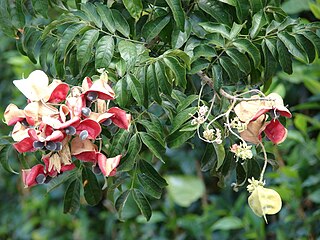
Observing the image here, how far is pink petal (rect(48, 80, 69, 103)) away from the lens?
1152 mm

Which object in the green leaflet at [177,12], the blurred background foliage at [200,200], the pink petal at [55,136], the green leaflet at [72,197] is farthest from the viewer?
the blurred background foliage at [200,200]

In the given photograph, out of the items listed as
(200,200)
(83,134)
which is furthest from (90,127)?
(200,200)

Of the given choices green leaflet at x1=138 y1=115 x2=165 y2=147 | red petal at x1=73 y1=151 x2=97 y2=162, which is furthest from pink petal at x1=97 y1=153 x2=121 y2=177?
green leaflet at x1=138 y1=115 x2=165 y2=147

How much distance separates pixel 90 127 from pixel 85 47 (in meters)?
0.22

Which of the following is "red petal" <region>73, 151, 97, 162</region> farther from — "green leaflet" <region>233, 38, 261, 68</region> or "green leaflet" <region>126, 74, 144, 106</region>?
"green leaflet" <region>233, 38, 261, 68</region>

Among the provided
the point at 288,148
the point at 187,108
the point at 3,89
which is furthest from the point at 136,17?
the point at 3,89

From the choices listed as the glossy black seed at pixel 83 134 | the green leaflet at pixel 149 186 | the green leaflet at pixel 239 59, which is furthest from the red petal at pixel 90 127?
the green leaflet at pixel 239 59

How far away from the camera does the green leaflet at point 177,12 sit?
1.26m

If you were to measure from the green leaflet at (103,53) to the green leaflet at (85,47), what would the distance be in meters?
0.02

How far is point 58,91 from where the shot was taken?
1.16 metres

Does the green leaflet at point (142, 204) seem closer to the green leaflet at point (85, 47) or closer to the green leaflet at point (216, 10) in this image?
the green leaflet at point (85, 47)

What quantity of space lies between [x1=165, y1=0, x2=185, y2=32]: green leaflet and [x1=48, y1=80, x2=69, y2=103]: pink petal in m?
0.25

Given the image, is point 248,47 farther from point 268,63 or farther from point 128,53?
point 128,53

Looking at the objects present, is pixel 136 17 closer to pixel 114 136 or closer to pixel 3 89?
pixel 114 136
